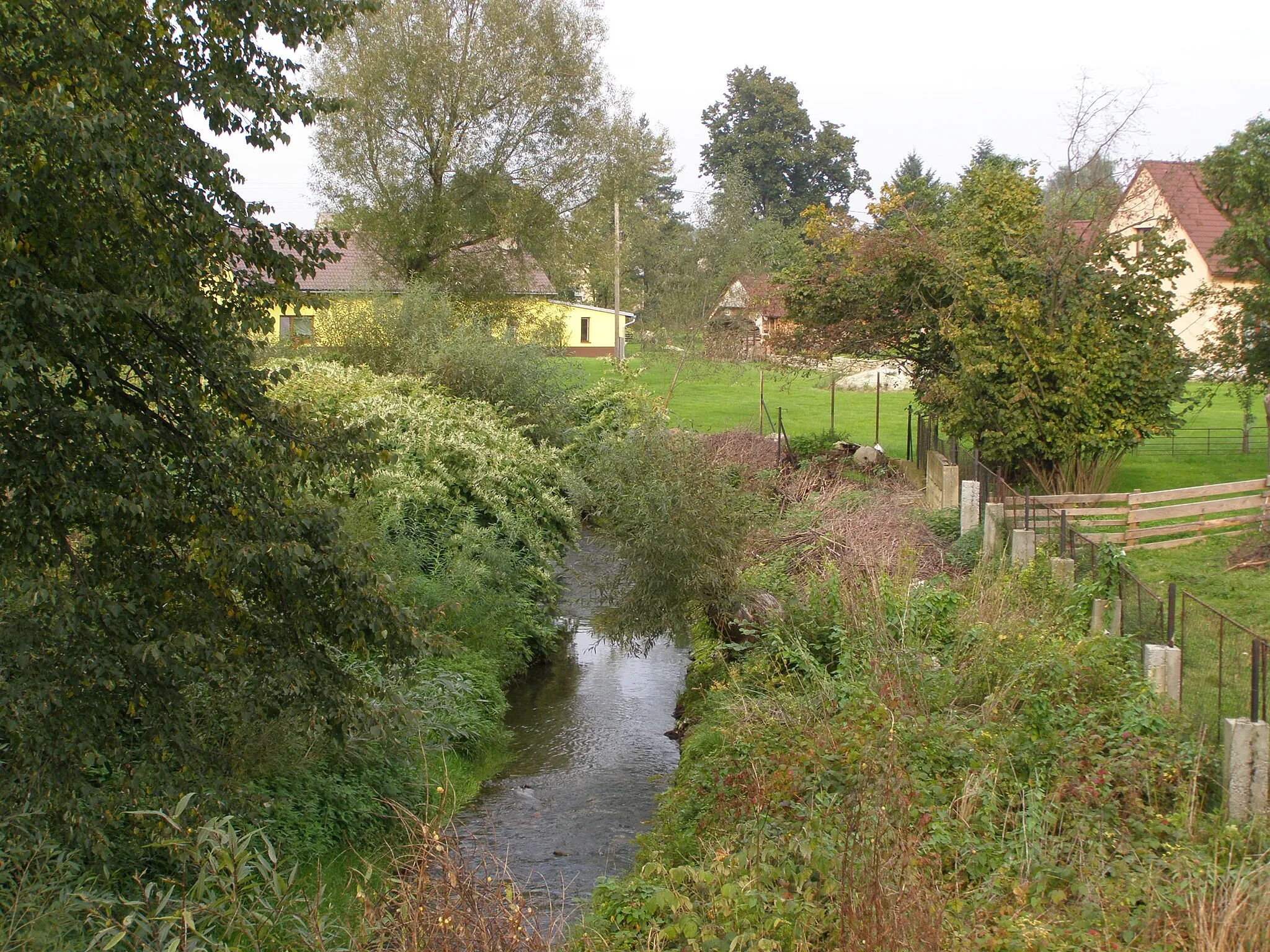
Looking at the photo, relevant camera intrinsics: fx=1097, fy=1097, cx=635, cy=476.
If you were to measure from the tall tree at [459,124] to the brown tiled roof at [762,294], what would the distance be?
6.16 metres

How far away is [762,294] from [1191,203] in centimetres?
1373

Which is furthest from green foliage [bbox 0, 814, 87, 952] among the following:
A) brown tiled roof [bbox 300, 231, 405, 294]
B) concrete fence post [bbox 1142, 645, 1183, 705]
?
brown tiled roof [bbox 300, 231, 405, 294]

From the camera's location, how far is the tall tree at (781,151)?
6862 centimetres

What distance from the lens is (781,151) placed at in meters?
68.4

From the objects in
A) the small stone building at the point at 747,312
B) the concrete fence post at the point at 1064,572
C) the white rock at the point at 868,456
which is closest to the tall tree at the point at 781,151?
the small stone building at the point at 747,312

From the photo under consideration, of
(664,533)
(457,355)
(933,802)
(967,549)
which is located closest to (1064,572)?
(967,549)

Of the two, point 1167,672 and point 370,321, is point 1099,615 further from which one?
point 370,321

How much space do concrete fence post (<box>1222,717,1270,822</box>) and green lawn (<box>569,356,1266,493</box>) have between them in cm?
1509

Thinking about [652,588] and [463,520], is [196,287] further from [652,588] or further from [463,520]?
[463,520]

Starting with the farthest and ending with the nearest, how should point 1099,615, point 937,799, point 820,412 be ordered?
point 820,412 < point 1099,615 < point 937,799

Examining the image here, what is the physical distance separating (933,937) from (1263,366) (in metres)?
19.5

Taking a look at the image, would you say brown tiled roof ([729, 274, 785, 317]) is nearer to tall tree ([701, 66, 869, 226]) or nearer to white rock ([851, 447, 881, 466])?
white rock ([851, 447, 881, 466])

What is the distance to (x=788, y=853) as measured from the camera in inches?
248

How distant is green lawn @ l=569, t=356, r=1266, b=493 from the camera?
23.2 metres
